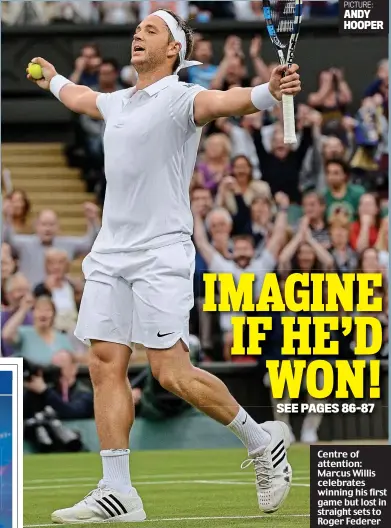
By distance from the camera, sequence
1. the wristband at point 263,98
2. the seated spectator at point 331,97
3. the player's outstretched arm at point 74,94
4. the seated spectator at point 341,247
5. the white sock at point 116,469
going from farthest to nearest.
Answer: the seated spectator at point 331,97 → the seated spectator at point 341,247 → the player's outstretched arm at point 74,94 → the white sock at point 116,469 → the wristband at point 263,98

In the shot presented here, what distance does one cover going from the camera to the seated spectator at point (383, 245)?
1019cm

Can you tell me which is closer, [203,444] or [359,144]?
[203,444]

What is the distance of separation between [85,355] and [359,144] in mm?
2671

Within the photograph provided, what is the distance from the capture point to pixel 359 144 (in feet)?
35.3

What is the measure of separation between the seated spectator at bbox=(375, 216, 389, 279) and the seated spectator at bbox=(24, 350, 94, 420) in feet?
7.63

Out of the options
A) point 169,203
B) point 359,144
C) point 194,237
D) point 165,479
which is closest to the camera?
point 169,203

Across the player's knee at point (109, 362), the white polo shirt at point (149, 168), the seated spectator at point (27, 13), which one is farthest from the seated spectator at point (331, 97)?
→ the player's knee at point (109, 362)

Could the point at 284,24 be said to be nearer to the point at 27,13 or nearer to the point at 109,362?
the point at 109,362

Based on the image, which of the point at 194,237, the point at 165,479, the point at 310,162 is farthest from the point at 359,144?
the point at 165,479

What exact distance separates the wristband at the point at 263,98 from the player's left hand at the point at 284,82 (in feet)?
0.08

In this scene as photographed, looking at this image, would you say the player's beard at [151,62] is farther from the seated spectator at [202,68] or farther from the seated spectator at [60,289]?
the seated spectator at [202,68]

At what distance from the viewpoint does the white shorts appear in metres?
5.70

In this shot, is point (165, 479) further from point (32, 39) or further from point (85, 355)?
point (32, 39)

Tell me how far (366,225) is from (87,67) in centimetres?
240
